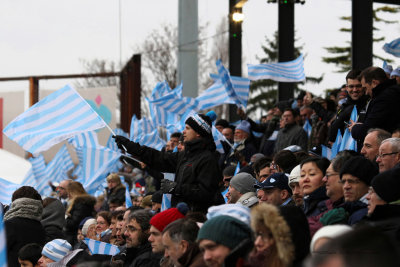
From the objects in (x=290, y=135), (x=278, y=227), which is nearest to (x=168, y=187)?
(x=278, y=227)

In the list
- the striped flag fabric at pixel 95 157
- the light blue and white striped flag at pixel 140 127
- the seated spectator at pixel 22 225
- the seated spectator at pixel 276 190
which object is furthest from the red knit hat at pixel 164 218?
the light blue and white striped flag at pixel 140 127

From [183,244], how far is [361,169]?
1443 mm

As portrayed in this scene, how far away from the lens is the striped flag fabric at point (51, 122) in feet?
28.6

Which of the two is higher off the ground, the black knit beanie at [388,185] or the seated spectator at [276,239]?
the black knit beanie at [388,185]

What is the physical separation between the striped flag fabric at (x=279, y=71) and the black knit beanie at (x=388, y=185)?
23.5 feet

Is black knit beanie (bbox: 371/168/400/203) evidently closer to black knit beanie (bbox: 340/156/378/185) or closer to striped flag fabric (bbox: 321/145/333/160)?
black knit beanie (bbox: 340/156/378/185)

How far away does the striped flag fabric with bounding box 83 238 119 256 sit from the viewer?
763 cm

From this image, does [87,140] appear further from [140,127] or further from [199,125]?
[199,125]

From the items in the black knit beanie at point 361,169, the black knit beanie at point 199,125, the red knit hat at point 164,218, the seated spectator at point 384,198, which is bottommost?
the red knit hat at point 164,218

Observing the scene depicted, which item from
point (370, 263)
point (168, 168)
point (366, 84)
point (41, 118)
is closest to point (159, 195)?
point (168, 168)

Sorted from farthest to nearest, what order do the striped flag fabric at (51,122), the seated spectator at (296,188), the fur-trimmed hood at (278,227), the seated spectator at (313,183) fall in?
1. the striped flag fabric at (51,122)
2. the seated spectator at (296,188)
3. the seated spectator at (313,183)
4. the fur-trimmed hood at (278,227)

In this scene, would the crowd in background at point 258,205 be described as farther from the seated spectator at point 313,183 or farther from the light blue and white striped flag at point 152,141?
the light blue and white striped flag at point 152,141

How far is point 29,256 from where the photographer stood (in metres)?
7.14

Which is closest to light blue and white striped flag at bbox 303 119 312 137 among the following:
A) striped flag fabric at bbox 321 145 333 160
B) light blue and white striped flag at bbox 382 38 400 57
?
light blue and white striped flag at bbox 382 38 400 57
